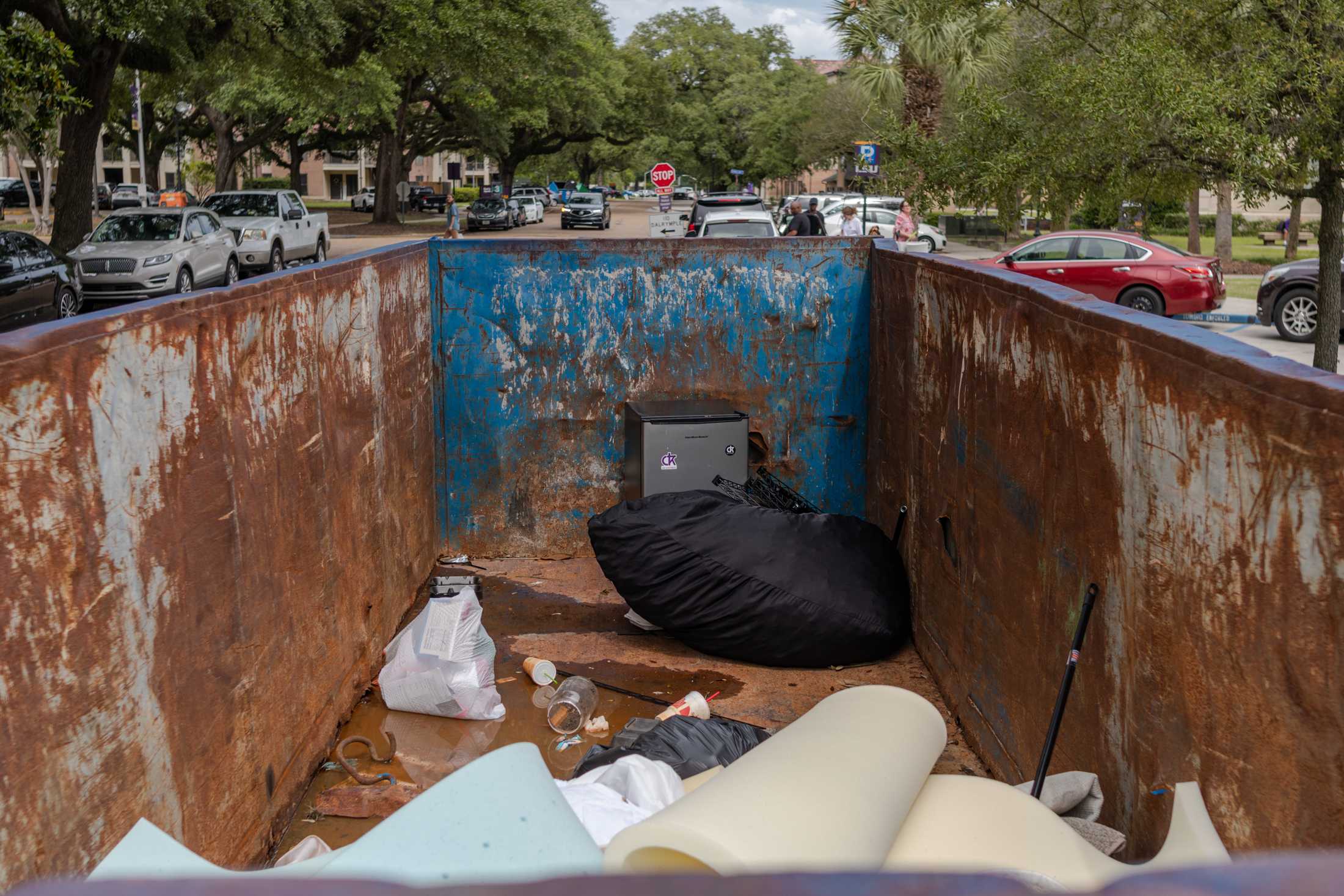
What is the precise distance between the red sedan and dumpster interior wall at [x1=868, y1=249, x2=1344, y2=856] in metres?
15.5

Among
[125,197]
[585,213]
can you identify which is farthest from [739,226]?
[125,197]

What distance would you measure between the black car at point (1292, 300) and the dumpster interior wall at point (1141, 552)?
14.4 metres

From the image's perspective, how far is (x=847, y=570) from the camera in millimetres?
5883

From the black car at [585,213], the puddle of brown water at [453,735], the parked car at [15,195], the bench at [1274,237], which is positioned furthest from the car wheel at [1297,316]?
the parked car at [15,195]

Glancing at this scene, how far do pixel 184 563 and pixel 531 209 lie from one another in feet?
187

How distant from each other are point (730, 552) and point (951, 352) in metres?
1.41

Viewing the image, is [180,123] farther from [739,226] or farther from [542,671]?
[542,671]

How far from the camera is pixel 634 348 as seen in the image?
749cm

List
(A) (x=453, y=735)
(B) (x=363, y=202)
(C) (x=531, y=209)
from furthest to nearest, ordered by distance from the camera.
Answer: (B) (x=363, y=202)
(C) (x=531, y=209)
(A) (x=453, y=735)

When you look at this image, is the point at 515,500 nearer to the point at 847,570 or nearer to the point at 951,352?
the point at 847,570

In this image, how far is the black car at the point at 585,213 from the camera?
51.3 meters

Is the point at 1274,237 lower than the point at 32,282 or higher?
higher

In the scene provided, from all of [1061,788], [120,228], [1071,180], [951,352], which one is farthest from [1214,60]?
[120,228]

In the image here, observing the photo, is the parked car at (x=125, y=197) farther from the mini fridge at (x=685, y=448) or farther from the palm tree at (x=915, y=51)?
the mini fridge at (x=685, y=448)
